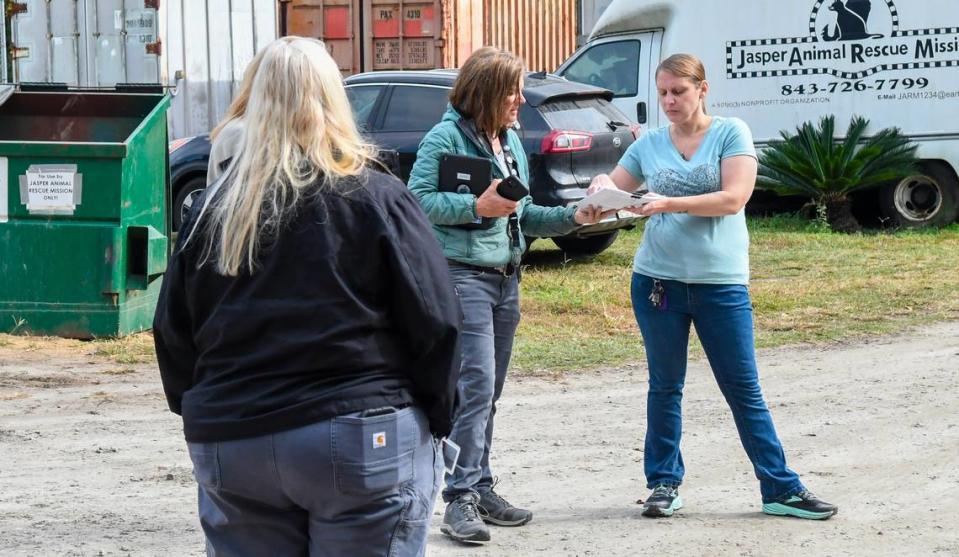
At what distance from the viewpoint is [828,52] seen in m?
14.2

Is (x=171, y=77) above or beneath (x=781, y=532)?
above

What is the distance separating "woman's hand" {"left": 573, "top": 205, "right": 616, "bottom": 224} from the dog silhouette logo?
10133 millimetres

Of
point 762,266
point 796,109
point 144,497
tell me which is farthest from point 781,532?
point 796,109

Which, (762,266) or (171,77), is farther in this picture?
(171,77)

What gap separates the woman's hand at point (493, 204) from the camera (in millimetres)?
4516

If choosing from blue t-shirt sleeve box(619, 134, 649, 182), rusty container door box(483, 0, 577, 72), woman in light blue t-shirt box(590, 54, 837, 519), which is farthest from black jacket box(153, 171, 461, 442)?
rusty container door box(483, 0, 577, 72)

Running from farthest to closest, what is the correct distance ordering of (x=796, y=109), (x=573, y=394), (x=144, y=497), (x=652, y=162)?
1. (x=796, y=109)
2. (x=573, y=394)
3. (x=144, y=497)
4. (x=652, y=162)

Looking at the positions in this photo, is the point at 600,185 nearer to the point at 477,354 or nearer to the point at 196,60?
the point at 477,354

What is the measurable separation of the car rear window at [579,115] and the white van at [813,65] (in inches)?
101

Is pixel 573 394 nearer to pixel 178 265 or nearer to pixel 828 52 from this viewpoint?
pixel 178 265

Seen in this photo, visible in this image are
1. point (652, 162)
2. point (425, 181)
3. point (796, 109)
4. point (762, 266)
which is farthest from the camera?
point (796, 109)

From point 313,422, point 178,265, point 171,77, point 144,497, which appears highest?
point 171,77

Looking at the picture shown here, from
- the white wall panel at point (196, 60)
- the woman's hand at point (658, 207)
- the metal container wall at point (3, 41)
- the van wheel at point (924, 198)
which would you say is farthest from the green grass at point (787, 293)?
the metal container wall at point (3, 41)

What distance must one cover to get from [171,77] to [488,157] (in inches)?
410
